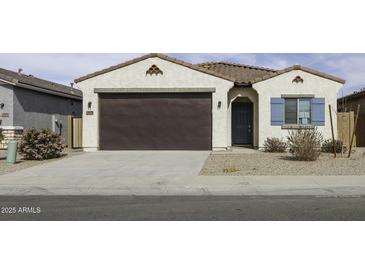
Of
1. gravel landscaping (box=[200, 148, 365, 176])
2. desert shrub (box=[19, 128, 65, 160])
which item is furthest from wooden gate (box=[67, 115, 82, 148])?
gravel landscaping (box=[200, 148, 365, 176])

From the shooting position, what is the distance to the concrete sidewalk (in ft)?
31.1

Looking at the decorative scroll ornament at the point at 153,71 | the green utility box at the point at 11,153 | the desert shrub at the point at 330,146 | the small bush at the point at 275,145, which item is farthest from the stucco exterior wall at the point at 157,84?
the green utility box at the point at 11,153

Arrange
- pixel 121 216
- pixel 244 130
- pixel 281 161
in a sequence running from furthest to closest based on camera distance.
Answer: pixel 244 130 → pixel 281 161 → pixel 121 216

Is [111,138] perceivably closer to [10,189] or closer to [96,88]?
[96,88]

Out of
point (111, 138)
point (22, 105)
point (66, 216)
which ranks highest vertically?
point (22, 105)

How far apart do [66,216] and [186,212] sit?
84.0 inches

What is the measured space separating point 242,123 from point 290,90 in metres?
3.24

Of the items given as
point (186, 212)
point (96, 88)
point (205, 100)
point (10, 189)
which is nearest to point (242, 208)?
point (186, 212)

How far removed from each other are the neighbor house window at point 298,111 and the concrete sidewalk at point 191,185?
8552 mm

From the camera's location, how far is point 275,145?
18.6 m

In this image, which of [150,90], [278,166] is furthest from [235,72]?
[278,166]

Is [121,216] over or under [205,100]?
under

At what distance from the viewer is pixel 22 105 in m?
21.7

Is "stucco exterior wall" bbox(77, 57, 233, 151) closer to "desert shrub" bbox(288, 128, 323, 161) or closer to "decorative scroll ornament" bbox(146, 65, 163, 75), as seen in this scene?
"decorative scroll ornament" bbox(146, 65, 163, 75)
